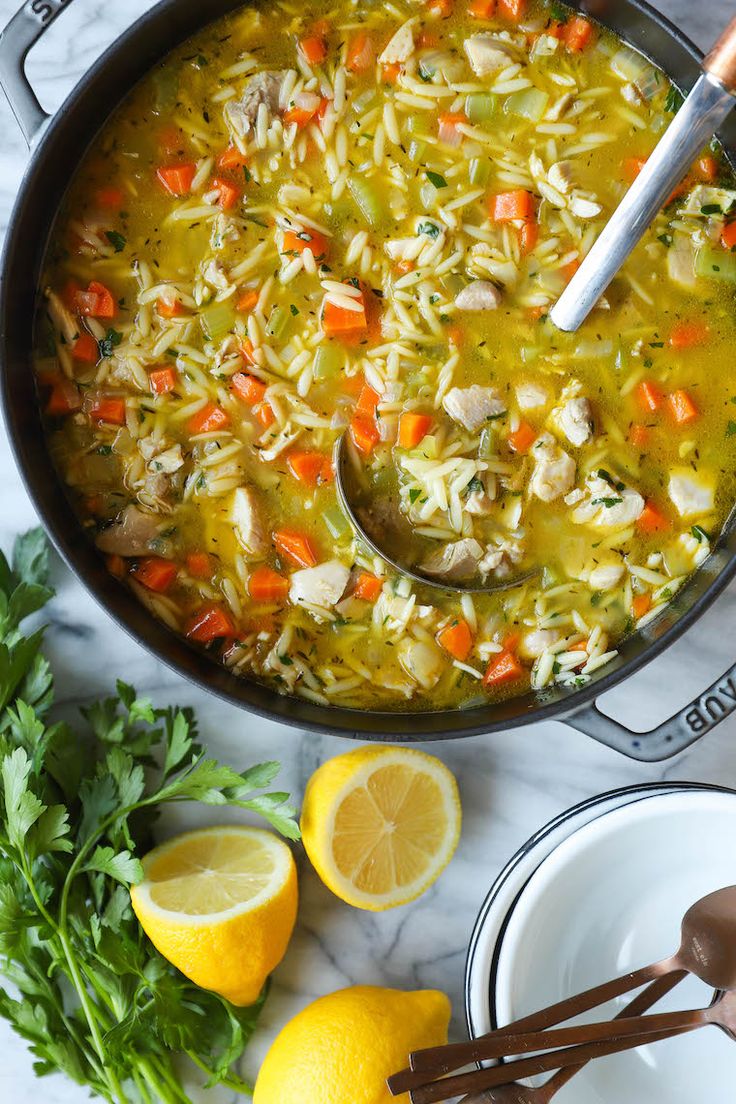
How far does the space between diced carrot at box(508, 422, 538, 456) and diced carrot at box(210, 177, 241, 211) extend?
1.06 m

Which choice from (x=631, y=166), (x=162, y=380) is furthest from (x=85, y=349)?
(x=631, y=166)

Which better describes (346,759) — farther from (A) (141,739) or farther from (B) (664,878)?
(B) (664,878)

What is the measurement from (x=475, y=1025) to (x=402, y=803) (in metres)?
0.69

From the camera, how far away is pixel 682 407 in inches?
119

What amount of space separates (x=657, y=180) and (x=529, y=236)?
0.51 m

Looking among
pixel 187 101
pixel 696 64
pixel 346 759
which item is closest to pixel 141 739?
pixel 346 759

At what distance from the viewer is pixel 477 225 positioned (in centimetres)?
300

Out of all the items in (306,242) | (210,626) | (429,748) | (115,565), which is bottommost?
(429,748)

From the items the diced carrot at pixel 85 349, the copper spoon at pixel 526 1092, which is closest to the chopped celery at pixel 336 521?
the diced carrot at pixel 85 349

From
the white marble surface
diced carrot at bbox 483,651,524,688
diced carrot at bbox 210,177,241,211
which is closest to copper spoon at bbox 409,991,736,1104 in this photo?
the white marble surface

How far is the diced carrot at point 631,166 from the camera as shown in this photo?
2973 mm

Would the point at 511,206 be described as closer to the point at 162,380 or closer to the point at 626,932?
the point at 162,380

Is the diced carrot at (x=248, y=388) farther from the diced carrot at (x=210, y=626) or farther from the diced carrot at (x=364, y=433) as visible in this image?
Result: the diced carrot at (x=210, y=626)

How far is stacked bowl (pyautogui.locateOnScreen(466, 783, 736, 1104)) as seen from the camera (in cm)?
309
